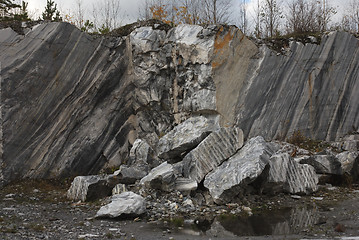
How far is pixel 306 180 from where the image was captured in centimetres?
795

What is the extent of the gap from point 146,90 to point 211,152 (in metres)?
3.63

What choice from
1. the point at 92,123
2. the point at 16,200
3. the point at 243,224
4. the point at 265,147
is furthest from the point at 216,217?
the point at 92,123

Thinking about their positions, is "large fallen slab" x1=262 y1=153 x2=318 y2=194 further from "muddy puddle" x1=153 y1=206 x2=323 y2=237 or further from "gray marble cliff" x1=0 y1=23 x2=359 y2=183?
"gray marble cliff" x1=0 y1=23 x2=359 y2=183

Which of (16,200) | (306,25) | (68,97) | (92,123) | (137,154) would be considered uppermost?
(306,25)

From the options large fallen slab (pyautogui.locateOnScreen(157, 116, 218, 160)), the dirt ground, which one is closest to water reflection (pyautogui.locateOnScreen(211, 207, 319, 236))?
the dirt ground

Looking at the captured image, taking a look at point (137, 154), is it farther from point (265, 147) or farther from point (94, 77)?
point (265, 147)

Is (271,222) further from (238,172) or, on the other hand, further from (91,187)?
(91,187)

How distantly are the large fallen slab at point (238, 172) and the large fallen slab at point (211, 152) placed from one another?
6.4 inches

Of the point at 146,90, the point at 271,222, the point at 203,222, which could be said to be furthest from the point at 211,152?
the point at 146,90

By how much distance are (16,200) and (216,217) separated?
4349 mm

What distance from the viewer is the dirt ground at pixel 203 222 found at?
5180 millimetres

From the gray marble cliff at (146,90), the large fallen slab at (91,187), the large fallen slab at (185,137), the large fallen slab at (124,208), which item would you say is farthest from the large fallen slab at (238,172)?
the gray marble cliff at (146,90)

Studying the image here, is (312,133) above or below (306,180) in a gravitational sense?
above

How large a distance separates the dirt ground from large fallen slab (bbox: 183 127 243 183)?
1097mm
